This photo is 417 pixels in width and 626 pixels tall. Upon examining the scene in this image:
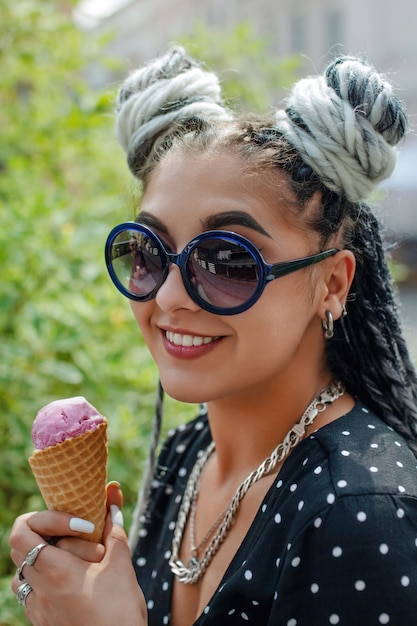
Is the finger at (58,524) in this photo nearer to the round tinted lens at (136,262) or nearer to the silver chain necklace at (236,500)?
the silver chain necklace at (236,500)

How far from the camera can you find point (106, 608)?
134cm

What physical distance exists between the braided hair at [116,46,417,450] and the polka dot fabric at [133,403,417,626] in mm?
142

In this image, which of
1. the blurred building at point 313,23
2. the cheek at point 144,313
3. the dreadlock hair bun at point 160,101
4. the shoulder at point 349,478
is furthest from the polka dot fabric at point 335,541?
the blurred building at point 313,23

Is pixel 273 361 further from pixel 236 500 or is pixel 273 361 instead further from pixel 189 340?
pixel 236 500

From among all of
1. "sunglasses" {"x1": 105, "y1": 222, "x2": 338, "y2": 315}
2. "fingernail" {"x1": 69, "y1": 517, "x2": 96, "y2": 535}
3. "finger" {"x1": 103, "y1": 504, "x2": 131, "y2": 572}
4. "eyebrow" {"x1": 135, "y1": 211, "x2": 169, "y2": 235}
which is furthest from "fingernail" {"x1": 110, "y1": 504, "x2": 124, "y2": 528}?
"eyebrow" {"x1": 135, "y1": 211, "x2": 169, "y2": 235}

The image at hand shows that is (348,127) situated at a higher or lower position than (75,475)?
higher

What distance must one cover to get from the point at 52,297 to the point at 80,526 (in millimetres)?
1323

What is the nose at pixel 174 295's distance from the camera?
55.0 inches

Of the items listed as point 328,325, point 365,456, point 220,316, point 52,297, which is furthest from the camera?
point 52,297

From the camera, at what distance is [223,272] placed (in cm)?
137

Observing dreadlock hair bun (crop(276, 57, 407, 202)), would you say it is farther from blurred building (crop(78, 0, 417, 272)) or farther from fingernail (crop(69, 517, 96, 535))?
blurred building (crop(78, 0, 417, 272))

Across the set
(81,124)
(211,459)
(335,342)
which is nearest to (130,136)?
(335,342)

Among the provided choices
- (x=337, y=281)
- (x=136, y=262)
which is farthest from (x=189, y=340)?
(x=337, y=281)

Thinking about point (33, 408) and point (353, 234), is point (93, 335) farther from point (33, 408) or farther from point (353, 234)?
point (353, 234)
